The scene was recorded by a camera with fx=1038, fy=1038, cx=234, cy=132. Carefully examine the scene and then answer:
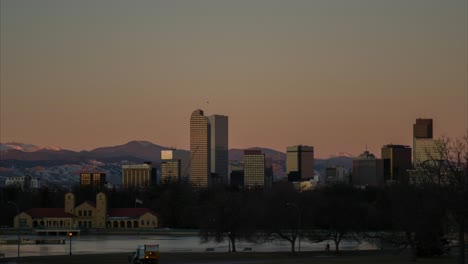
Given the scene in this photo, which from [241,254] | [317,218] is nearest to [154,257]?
[241,254]

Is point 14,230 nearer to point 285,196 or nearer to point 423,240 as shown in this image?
point 285,196

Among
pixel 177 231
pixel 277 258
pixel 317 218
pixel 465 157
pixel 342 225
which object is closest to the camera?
pixel 465 157

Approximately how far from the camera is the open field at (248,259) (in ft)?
A: 300

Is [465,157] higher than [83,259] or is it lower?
higher

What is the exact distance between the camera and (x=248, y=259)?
316 feet

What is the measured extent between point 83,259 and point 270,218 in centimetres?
2979

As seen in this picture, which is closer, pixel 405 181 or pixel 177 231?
pixel 405 181

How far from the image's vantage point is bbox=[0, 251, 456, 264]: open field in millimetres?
91500

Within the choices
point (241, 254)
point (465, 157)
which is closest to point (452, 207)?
point (465, 157)

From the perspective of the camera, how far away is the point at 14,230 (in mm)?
198500

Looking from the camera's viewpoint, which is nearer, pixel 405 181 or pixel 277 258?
pixel 277 258

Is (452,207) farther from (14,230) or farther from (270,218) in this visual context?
(14,230)

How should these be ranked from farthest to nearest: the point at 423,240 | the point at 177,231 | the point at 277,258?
the point at 177,231 < the point at 277,258 < the point at 423,240

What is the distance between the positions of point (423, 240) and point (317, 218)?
33839 mm
